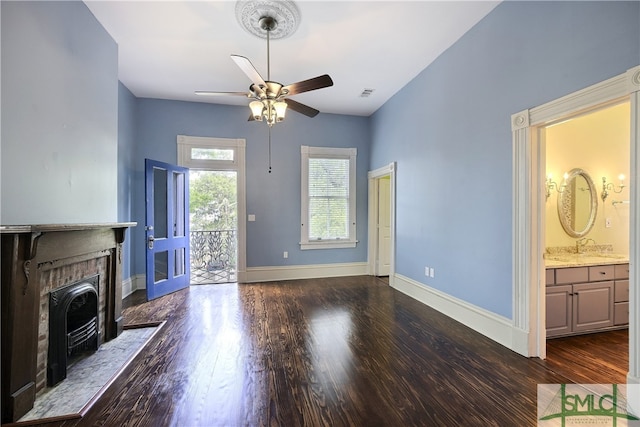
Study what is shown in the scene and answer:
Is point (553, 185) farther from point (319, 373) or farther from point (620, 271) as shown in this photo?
point (319, 373)

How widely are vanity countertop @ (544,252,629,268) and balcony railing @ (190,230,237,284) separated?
5281 mm

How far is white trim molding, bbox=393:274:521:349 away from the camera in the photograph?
268 centimetres

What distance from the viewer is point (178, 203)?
4664mm

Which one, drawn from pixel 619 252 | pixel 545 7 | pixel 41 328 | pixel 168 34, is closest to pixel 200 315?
pixel 41 328

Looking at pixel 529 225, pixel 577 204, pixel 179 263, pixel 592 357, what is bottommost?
pixel 592 357

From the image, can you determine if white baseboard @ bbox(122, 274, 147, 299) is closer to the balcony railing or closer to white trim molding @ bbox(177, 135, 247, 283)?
the balcony railing

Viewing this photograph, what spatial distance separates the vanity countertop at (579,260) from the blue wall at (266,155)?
314 cm

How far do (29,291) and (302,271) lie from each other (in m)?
3.96

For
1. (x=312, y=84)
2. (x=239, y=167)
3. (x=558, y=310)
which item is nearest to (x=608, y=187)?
(x=558, y=310)

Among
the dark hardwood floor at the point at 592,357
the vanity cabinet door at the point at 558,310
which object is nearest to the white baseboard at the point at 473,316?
the dark hardwood floor at the point at 592,357

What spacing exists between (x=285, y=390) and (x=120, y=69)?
174 inches

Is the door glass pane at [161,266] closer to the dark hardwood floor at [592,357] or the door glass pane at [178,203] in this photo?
the door glass pane at [178,203]

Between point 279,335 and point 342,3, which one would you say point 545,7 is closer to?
point 342,3

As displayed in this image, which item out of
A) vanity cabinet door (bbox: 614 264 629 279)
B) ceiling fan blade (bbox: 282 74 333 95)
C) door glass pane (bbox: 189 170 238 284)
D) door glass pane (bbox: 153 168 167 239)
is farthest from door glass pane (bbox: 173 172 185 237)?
vanity cabinet door (bbox: 614 264 629 279)
